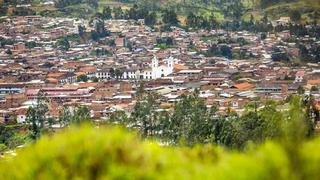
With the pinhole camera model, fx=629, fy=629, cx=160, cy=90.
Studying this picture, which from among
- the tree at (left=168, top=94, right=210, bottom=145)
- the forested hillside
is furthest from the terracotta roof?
the forested hillside

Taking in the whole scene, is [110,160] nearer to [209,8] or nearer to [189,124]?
[189,124]


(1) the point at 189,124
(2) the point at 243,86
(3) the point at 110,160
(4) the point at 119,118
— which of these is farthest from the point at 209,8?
(3) the point at 110,160

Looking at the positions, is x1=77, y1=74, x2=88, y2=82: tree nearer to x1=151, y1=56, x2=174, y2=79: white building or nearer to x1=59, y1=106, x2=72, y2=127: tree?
x1=151, y1=56, x2=174, y2=79: white building

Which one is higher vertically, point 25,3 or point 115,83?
point 25,3

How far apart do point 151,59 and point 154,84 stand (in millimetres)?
4561

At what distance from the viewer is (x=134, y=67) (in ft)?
83.7

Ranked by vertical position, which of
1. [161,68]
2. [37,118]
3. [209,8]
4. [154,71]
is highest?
[209,8]

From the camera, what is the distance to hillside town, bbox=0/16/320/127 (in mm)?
20172

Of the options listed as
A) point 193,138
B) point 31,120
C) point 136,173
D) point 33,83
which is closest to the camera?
point 136,173

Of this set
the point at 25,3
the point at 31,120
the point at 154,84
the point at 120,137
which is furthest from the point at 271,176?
the point at 25,3

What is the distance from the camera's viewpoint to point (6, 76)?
23.5 meters

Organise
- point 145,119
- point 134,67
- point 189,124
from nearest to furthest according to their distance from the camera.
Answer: point 189,124 → point 145,119 → point 134,67

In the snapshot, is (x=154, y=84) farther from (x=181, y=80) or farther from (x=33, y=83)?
(x=33, y=83)

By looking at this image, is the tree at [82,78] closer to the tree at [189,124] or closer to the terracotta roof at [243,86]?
the terracotta roof at [243,86]
